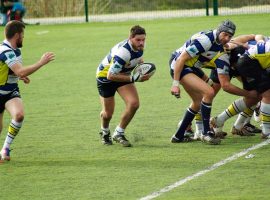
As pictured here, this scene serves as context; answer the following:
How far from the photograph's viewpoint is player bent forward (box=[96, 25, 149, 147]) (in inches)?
473

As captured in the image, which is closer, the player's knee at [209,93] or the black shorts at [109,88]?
Result: the player's knee at [209,93]

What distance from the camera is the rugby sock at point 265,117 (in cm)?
1220

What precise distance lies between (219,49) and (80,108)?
182 inches

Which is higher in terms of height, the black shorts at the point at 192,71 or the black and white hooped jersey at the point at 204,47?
the black and white hooped jersey at the point at 204,47

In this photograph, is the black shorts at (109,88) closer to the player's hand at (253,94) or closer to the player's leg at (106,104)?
the player's leg at (106,104)

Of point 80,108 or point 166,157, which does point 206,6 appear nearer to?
point 80,108

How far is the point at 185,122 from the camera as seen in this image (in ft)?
40.9

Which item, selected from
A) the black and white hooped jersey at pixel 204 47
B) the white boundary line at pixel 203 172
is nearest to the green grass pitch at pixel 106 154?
the white boundary line at pixel 203 172

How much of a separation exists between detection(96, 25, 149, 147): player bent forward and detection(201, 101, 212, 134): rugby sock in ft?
2.94

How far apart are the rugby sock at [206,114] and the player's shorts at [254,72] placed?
2.21ft

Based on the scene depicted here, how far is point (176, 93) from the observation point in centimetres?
1180

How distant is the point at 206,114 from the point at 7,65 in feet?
9.29

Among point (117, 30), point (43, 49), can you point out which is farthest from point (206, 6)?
point (43, 49)

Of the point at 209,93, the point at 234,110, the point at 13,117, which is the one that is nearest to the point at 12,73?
the point at 13,117
